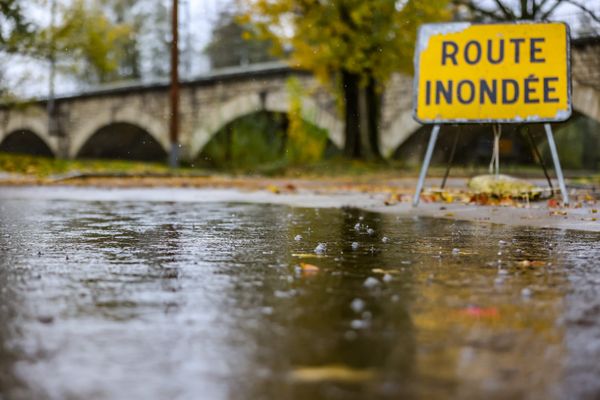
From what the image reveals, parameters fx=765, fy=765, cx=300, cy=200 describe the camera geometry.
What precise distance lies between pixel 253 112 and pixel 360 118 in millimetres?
9551

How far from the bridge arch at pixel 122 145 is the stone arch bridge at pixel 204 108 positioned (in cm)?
10

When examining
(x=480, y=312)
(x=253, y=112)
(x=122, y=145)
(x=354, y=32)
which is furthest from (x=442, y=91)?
(x=122, y=145)

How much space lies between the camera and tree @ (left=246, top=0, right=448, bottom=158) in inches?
662

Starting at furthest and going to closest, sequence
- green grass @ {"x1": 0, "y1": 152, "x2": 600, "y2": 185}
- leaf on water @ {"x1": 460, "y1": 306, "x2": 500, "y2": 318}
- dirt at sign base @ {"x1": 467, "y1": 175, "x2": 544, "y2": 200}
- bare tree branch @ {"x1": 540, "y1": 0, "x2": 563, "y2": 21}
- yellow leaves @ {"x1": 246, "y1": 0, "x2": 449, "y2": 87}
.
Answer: yellow leaves @ {"x1": 246, "y1": 0, "x2": 449, "y2": 87} < bare tree branch @ {"x1": 540, "y1": 0, "x2": 563, "y2": 21} < green grass @ {"x1": 0, "y1": 152, "x2": 600, "y2": 185} < dirt at sign base @ {"x1": 467, "y1": 175, "x2": 544, "y2": 200} < leaf on water @ {"x1": 460, "y1": 306, "x2": 500, "y2": 318}

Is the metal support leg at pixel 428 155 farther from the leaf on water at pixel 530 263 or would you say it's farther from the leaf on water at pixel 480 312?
the leaf on water at pixel 480 312

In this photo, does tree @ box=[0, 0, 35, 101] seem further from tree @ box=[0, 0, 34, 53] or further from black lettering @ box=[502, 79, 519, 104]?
black lettering @ box=[502, 79, 519, 104]

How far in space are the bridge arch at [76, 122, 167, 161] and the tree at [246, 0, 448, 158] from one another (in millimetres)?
18354

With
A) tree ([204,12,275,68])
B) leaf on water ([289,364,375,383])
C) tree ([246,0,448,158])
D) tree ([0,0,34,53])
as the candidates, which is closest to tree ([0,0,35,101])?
tree ([0,0,34,53])

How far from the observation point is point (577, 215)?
19.0 ft

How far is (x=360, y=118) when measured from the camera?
18.7 metres

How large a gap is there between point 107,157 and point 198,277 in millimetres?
38592

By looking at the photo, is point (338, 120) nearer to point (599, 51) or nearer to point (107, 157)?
point (599, 51)

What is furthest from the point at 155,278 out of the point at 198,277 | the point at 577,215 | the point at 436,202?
the point at 436,202

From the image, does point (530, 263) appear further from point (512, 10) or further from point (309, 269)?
point (512, 10)
